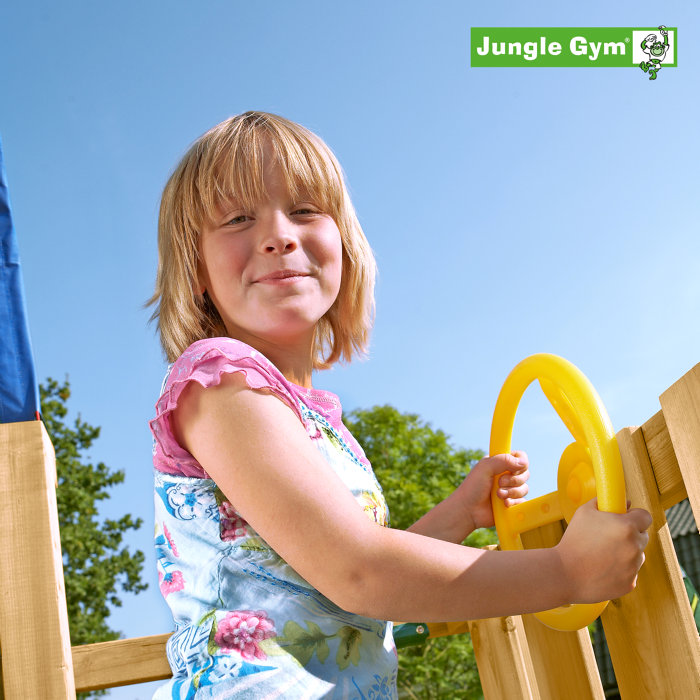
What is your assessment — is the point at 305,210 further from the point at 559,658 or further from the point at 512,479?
the point at 559,658

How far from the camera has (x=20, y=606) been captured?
1.25 metres

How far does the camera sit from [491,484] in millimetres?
1837

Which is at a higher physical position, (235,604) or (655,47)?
(655,47)

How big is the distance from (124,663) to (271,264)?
56.4 inches

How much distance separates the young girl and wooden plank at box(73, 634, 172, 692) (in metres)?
1.01

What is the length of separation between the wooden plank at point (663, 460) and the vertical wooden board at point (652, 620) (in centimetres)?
1

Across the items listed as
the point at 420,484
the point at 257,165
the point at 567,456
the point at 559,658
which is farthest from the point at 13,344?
the point at 420,484

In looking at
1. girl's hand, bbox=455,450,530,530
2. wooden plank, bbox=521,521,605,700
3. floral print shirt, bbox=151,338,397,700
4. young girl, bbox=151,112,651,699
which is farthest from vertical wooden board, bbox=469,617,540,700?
floral print shirt, bbox=151,338,397,700

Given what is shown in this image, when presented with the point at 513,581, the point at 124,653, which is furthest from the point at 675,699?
the point at 124,653

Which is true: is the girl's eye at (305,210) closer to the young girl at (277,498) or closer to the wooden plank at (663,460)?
the young girl at (277,498)

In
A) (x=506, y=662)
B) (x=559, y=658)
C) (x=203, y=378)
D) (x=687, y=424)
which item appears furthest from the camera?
(x=506, y=662)

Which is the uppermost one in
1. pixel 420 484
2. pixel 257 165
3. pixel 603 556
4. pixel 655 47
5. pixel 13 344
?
pixel 655 47

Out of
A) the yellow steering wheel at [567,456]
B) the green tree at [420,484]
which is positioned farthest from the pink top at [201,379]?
the green tree at [420,484]

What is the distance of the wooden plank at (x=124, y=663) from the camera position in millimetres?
2340
